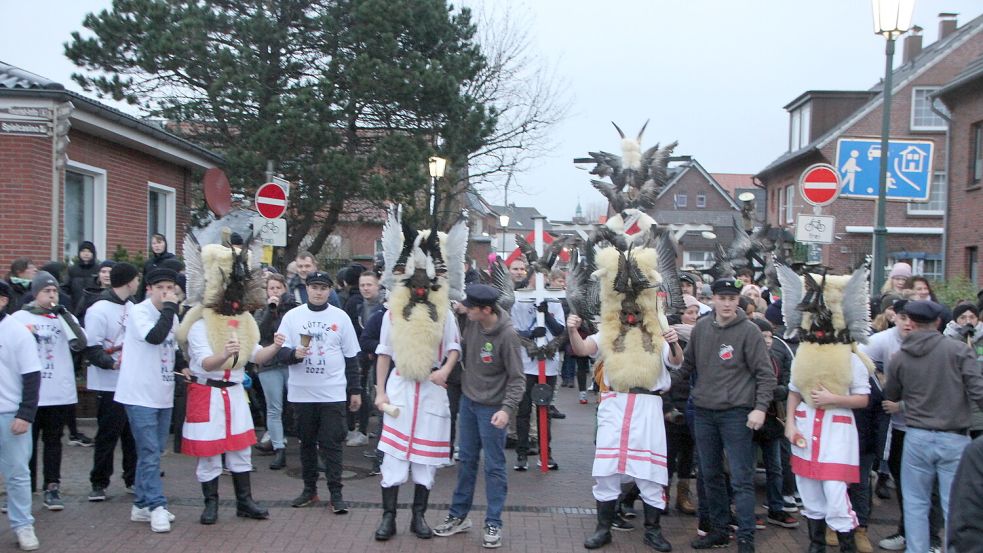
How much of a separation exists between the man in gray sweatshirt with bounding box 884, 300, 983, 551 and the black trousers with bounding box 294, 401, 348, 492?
4.16 meters

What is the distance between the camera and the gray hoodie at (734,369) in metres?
5.76

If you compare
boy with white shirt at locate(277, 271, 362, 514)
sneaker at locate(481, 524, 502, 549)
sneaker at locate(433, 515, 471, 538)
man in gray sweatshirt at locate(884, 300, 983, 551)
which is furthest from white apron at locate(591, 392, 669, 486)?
boy with white shirt at locate(277, 271, 362, 514)

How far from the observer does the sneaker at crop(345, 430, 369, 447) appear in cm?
917

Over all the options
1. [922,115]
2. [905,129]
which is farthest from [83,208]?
[922,115]

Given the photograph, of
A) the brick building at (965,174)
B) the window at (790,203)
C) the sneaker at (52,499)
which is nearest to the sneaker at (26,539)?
the sneaker at (52,499)

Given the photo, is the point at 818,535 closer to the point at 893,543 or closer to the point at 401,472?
the point at 893,543

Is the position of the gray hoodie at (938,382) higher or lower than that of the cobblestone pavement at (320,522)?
higher

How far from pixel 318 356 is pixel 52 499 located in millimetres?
2356

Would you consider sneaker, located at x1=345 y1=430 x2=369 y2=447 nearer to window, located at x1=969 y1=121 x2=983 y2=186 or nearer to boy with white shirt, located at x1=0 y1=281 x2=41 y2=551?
boy with white shirt, located at x1=0 y1=281 x2=41 y2=551

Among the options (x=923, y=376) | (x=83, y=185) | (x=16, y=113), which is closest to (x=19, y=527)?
(x=923, y=376)

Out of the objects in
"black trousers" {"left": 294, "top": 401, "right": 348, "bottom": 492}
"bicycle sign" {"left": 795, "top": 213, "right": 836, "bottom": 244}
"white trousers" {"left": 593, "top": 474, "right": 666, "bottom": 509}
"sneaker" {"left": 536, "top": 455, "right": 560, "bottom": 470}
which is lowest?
"sneaker" {"left": 536, "top": 455, "right": 560, "bottom": 470}

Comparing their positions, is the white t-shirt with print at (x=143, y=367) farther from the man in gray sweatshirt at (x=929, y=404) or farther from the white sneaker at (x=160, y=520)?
the man in gray sweatshirt at (x=929, y=404)

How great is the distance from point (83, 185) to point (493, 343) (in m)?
9.07

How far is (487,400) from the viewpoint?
6.05 m
